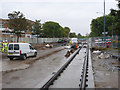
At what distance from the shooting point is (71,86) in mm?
6684

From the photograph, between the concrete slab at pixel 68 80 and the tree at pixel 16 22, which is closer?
the concrete slab at pixel 68 80

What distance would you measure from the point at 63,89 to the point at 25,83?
190 centimetres

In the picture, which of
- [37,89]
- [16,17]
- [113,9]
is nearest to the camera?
[37,89]

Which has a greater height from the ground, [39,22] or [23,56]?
[39,22]

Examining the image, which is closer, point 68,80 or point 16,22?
point 68,80

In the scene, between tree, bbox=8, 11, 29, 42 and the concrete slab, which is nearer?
the concrete slab

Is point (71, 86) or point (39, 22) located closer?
point (71, 86)

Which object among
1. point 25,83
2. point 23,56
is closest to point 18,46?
point 23,56

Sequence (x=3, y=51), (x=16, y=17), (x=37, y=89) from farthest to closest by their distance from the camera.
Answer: (x=16, y=17) → (x=3, y=51) → (x=37, y=89)

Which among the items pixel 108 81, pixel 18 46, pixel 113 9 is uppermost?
pixel 113 9

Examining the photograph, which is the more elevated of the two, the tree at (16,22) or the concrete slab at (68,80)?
the tree at (16,22)

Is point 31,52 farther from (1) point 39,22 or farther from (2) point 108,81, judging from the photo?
(1) point 39,22

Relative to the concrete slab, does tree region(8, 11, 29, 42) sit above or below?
above

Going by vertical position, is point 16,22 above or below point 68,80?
above
